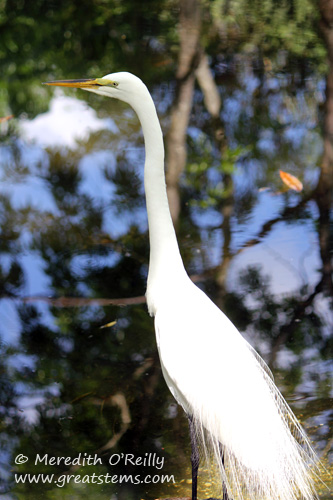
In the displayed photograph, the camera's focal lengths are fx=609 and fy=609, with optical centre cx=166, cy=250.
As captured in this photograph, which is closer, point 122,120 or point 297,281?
point 297,281

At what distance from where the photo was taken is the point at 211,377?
5.61 feet

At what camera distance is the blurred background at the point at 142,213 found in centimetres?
235

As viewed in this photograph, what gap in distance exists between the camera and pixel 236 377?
1732 mm

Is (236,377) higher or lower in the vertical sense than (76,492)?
higher

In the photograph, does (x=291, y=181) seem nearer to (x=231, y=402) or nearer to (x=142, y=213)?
(x=142, y=213)

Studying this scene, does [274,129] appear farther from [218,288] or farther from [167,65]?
[218,288]

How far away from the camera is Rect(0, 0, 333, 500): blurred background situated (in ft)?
7.72

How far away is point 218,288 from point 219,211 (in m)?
0.80

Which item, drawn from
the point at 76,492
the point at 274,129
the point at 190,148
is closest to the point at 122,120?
the point at 190,148

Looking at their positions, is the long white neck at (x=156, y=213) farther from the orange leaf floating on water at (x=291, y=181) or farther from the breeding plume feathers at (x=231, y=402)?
the orange leaf floating on water at (x=291, y=181)

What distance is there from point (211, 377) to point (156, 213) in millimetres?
525

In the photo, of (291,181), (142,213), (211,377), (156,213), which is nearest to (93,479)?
(211,377)

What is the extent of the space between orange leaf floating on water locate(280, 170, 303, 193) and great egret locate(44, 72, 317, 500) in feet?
7.07

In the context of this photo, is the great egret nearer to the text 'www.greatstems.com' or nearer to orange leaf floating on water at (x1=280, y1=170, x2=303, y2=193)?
the text 'www.greatstems.com'
